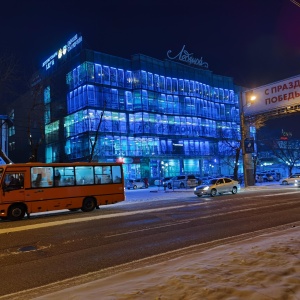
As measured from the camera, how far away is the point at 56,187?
60.2ft

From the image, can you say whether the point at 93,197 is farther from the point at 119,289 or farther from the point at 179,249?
the point at 119,289

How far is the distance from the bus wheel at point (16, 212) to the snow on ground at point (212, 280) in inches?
474

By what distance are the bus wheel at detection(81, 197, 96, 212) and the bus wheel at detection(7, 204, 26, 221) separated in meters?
3.58

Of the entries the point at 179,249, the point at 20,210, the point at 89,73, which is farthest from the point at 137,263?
the point at 89,73

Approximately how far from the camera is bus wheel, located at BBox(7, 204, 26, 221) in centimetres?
1658

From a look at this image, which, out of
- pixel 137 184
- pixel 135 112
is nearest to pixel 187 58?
pixel 135 112

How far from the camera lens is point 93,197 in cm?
2003

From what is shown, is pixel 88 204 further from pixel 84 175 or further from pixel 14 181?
pixel 14 181

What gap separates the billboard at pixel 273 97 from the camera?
3475 centimetres

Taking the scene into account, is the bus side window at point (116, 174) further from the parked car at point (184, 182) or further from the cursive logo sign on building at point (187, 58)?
Answer: the cursive logo sign on building at point (187, 58)

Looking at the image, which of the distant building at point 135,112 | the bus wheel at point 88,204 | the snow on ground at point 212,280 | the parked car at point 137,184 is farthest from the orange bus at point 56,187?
the distant building at point 135,112

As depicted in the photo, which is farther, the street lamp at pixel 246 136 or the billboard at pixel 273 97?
the street lamp at pixel 246 136

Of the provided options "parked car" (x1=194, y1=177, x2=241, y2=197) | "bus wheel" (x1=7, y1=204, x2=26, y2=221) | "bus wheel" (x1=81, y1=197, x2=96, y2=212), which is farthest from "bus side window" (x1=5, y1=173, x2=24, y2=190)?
"parked car" (x1=194, y1=177, x2=241, y2=197)

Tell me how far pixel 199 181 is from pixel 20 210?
34.1 metres
